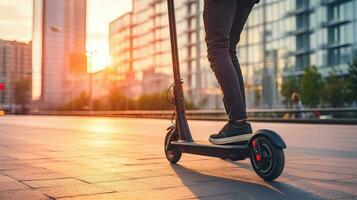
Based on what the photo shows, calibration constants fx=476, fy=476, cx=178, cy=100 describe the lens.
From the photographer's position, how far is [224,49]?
3.72m

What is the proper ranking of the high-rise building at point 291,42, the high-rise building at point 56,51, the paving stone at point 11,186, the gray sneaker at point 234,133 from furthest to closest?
the high-rise building at point 56,51 → the high-rise building at point 291,42 → the gray sneaker at point 234,133 → the paving stone at point 11,186

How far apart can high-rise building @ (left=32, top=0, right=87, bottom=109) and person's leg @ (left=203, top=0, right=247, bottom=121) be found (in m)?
41.1

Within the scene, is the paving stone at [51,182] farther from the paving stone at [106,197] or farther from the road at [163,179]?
the paving stone at [106,197]

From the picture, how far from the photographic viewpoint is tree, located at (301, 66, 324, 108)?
50.9 metres

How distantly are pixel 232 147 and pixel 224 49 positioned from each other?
2.71ft

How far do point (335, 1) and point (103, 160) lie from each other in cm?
5774

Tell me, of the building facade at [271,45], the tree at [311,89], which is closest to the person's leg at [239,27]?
the tree at [311,89]

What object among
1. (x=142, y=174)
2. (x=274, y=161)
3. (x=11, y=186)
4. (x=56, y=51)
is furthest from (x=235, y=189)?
(x=56, y=51)

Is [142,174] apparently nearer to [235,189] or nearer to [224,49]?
[235,189]

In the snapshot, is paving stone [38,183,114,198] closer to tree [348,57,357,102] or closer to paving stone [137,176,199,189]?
paving stone [137,176,199,189]

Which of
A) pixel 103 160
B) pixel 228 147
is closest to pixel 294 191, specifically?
pixel 228 147

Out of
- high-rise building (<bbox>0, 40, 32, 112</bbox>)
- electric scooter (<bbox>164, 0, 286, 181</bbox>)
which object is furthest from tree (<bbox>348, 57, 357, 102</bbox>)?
electric scooter (<bbox>164, 0, 286, 181</bbox>)

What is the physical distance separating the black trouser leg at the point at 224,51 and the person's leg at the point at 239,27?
0.20 ft

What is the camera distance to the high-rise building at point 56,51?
6342cm
